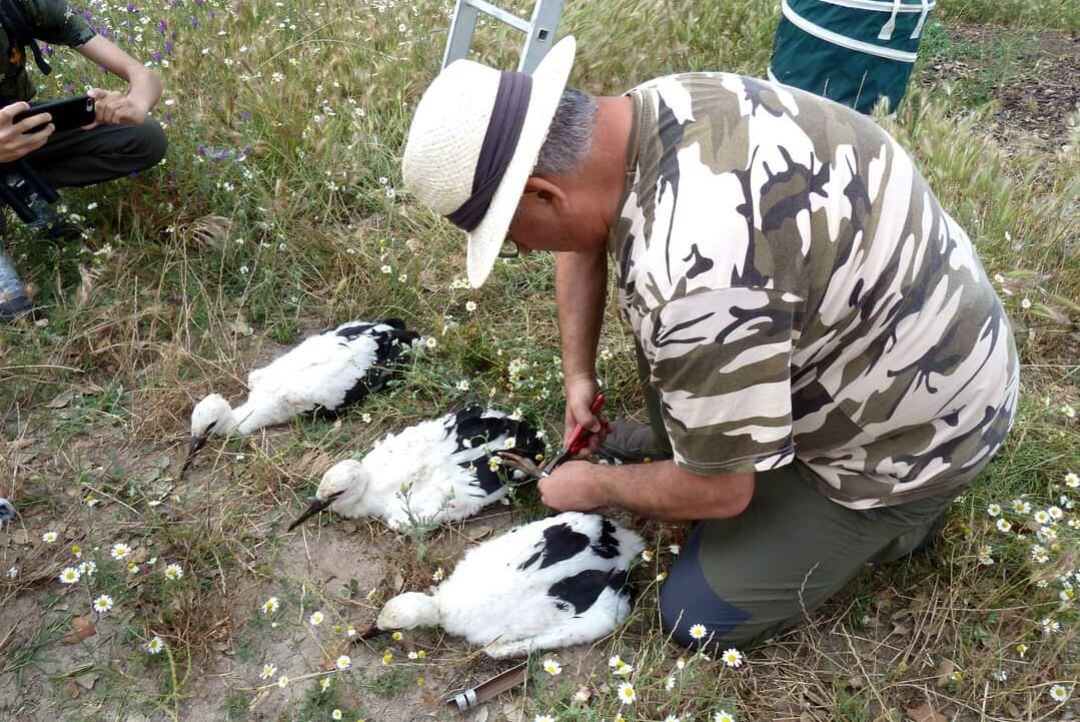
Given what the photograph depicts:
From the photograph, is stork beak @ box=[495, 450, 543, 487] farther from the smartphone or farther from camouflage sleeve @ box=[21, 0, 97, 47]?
camouflage sleeve @ box=[21, 0, 97, 47]

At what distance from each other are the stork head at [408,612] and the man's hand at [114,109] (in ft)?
9.74

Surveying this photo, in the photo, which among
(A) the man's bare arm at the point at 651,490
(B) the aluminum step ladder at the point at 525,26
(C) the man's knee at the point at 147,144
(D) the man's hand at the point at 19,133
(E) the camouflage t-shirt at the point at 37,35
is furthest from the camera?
(B) the aluminum step ladder at the point at 525,26

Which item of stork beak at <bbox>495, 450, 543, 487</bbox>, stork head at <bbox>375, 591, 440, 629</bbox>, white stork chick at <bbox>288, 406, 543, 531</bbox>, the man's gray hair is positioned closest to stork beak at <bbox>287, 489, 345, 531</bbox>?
white stork chick at <bbox>288, 406, 543, 531</bbox>

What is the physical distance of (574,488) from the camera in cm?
292

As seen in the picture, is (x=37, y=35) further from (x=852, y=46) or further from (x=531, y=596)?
(x=852, y=46)

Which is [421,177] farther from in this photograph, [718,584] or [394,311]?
[394,311]

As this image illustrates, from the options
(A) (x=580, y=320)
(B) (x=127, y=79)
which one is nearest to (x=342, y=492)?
(A) (x=580, y=320)

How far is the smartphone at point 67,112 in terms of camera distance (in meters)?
4.01

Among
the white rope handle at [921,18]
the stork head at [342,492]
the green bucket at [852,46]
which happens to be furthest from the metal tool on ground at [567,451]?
the white rope handle at [921,18]

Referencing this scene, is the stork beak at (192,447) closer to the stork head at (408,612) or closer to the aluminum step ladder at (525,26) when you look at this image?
the stork head at (408,612)

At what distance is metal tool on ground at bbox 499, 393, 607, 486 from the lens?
3.26 metres

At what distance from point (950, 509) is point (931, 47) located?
5.38 metres

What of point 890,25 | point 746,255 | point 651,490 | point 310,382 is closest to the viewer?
point 746,255

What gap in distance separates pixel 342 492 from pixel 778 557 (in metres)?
1.63
